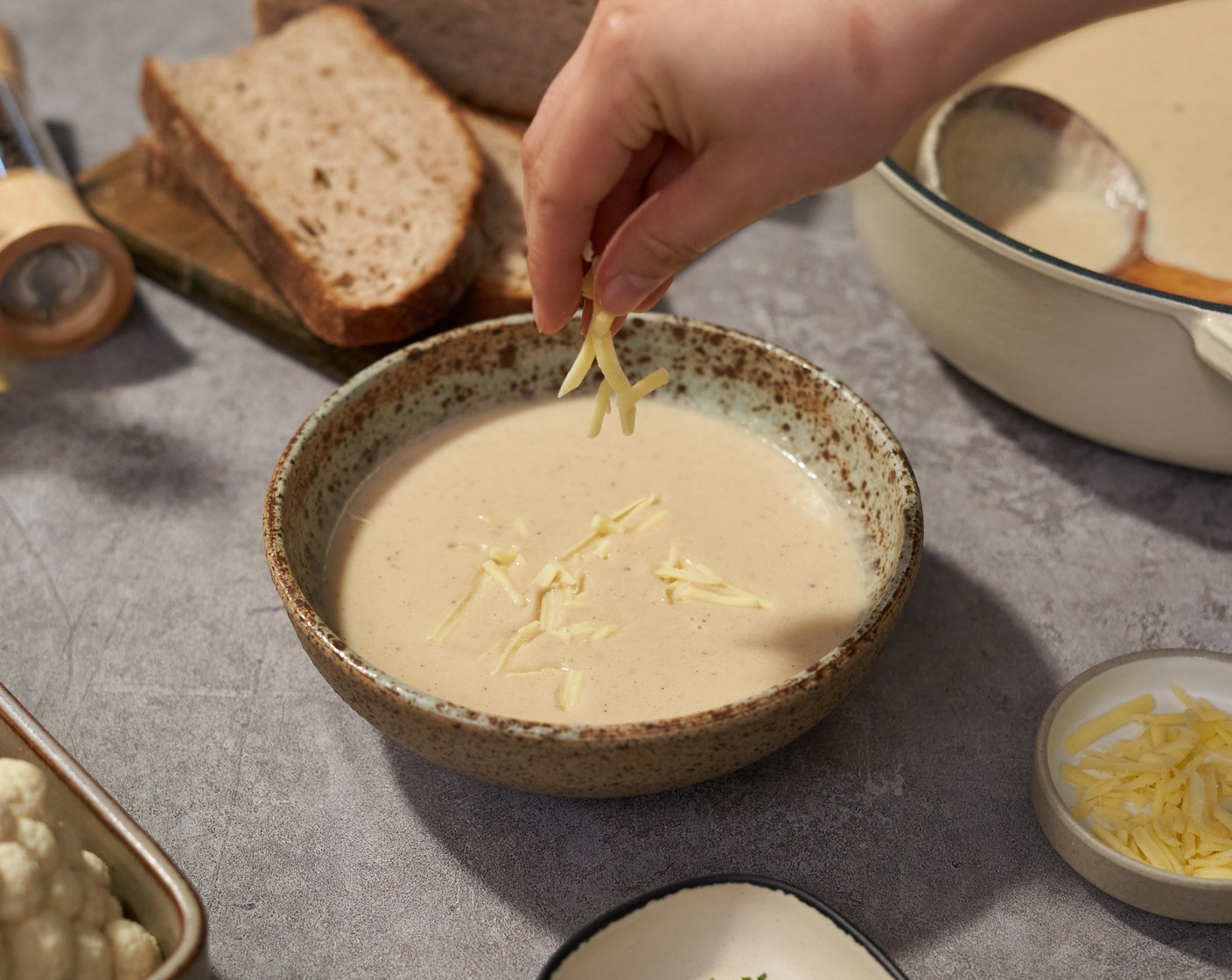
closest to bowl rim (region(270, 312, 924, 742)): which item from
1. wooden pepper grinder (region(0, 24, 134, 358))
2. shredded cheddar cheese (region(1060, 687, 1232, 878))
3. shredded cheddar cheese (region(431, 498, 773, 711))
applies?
shredded cheddar cheese (region(431, 498, 773, 711))

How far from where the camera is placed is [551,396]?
174cm

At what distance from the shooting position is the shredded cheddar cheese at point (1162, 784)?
4.17 feet

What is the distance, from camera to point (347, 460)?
156 cm

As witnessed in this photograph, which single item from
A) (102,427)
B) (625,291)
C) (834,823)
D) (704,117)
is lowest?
(834,823)

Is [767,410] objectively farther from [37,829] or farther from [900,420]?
[37,829]

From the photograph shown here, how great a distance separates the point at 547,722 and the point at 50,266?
54.6 inches

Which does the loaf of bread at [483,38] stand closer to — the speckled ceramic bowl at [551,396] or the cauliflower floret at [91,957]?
the speckled ceramic bowl at [551,396]

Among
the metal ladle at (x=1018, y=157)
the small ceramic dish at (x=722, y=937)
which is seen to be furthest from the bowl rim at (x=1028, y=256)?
the small ceramic dish at (x=722, y=937)

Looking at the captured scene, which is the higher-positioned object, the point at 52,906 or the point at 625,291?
the point at 625,291

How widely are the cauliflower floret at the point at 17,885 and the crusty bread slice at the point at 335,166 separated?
1.11 m

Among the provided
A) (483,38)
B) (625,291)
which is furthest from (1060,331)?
(483,38)

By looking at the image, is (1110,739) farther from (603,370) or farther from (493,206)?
(493,206)

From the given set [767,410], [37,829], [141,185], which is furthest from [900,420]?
[141,185]

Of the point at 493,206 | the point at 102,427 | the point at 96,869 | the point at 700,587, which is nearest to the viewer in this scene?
the point at 96,869
